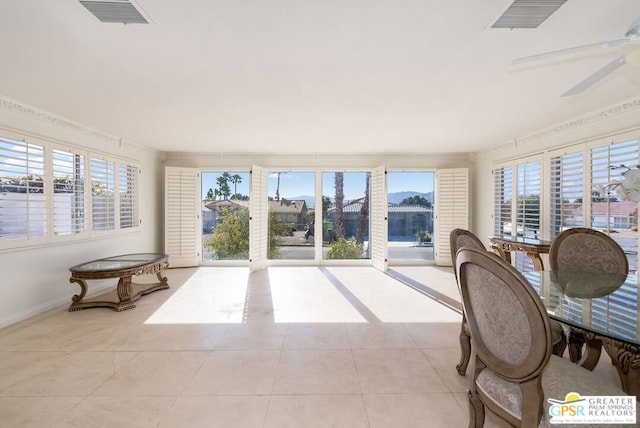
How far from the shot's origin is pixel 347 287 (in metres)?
4.09

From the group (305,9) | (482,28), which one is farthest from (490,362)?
(305,9)

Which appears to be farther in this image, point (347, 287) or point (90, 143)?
point (347, 287)

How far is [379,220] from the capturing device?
5.20m

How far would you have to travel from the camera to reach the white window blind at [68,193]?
326 cm

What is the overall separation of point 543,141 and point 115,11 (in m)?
5.04

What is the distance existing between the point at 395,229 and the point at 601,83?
3.78 meters

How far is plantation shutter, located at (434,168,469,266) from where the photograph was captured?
532 cm

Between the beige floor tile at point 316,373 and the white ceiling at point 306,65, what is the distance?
7.64 feet

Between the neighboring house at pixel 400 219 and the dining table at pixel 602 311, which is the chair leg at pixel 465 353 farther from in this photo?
the neighboring house at pixel 400 219

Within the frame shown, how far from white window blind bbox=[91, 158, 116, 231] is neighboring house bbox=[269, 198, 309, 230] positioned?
264cm

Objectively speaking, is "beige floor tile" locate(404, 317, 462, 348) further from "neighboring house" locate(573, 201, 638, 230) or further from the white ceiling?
the white ceiling

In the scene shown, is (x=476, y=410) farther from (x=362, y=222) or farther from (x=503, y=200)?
(x=362, y=222)

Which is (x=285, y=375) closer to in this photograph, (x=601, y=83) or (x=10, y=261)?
(x=10, y=261)

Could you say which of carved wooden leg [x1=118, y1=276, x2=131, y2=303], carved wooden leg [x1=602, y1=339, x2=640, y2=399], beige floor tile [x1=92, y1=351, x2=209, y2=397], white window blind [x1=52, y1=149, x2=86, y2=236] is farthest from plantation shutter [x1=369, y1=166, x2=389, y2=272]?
white window blind [x1=52, y1=149, x2=86, y2=236]
